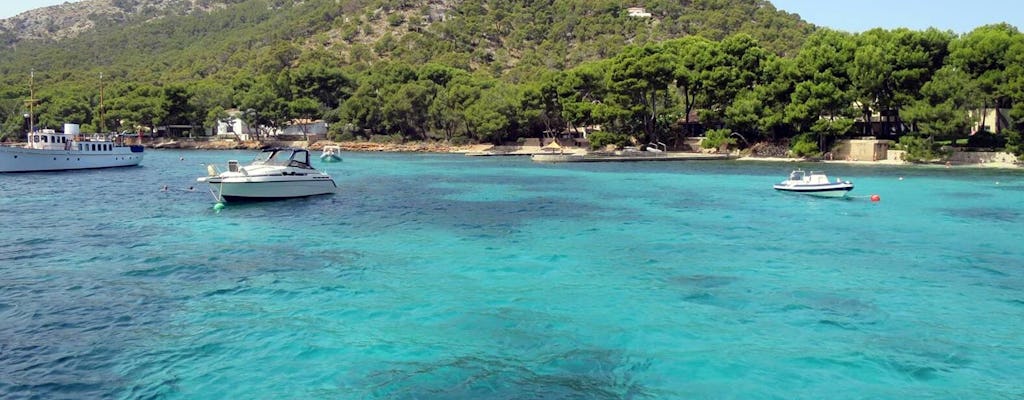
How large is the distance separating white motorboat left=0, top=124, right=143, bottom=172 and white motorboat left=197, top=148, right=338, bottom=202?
27815 mm

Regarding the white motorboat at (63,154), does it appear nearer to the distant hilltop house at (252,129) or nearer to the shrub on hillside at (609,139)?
the shrub on hillside at (609,139)

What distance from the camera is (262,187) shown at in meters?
34.5

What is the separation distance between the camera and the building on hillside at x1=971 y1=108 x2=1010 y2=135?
6749cm

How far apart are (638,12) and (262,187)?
16475cm

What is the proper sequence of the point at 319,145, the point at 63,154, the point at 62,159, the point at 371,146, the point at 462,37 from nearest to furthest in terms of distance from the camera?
the point at 63,154 → the point at 62,159 → the point at 371,146 → the point at 319,145 → the point at 462,37

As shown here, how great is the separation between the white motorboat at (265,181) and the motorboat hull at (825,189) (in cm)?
2556

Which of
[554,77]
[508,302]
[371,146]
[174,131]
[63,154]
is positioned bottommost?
[508,302]

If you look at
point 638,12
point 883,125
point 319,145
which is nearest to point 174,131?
point 319,145

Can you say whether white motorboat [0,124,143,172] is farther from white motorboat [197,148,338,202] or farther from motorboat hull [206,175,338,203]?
motorboat hull [206,175,338,203]

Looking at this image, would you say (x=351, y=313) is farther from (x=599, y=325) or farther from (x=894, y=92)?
(x=894, y=92)

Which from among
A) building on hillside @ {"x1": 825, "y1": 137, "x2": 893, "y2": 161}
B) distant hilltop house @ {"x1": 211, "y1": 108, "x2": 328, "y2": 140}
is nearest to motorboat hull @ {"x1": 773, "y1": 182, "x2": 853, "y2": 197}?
building on hillside @ {"x1": 825, "y1": 137, "x2": 893, "y2": 161}

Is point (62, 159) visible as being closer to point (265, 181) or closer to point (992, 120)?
point (265, 181)

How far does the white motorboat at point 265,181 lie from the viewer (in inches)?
1321

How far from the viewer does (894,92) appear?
218ft
